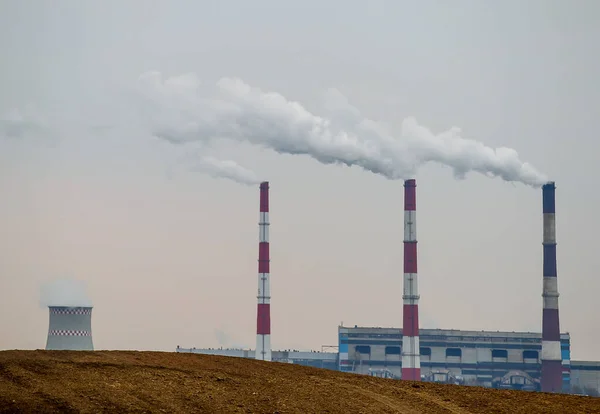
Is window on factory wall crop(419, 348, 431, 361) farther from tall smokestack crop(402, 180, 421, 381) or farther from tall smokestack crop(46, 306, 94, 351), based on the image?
tall smokestack crop(46, 306, 94, 351)

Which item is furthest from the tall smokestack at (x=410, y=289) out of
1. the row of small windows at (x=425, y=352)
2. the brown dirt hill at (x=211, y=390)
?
the brown dirt hill at (x=211, y=390)

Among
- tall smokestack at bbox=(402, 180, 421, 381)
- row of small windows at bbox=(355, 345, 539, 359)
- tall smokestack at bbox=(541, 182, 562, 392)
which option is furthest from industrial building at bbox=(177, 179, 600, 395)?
tall smokestack at bbox=(402, 180, 421, 381)

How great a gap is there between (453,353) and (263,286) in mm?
30316

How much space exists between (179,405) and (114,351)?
17.0ft

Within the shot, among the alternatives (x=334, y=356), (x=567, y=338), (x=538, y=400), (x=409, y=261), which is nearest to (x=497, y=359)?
(x=567, y=338)

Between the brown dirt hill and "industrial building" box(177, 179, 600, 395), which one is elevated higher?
the brown dirt hill

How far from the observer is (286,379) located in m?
24.1

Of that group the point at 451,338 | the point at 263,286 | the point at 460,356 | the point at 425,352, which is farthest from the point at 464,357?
the point at 263,286

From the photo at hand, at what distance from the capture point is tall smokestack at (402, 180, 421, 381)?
81000mm

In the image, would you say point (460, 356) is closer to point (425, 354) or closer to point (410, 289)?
point (425, 354)

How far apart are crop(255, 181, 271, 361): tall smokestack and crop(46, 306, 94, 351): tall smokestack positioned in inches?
532

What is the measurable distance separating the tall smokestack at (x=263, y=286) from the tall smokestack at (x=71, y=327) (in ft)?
44.3

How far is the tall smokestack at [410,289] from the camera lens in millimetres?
A: 81000

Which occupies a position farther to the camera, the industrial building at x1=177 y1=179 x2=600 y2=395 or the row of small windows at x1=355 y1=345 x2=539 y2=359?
the row of small windows at x1=355 y1=345 x2=539 y2=359
